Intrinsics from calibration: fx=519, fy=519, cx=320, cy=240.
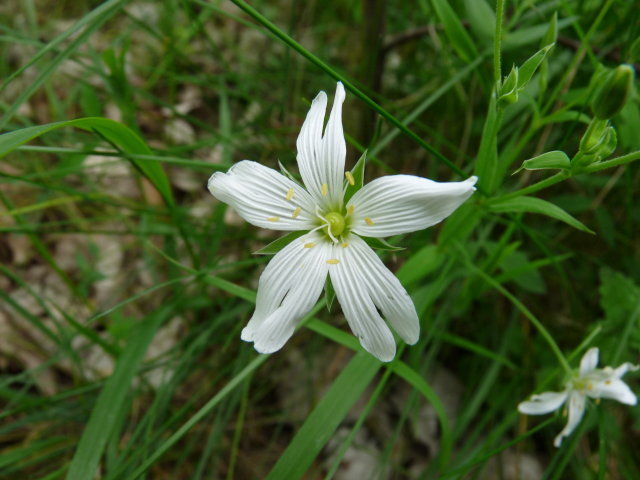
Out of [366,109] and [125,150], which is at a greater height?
[366,109]

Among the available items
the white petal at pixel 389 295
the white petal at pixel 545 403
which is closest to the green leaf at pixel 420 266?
the white petal at pixel 389 295

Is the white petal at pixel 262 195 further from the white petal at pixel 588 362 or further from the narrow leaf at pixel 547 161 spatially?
the white petal at pixel 588 362

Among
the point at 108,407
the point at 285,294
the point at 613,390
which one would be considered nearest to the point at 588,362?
the point at 613,390

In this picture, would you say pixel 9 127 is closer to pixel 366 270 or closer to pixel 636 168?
pixel 366 270

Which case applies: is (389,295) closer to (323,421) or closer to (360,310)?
(360,310)

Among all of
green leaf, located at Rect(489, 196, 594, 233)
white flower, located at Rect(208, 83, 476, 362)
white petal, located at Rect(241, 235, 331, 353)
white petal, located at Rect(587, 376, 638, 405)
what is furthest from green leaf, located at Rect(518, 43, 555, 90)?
white petal, located at Rect(587, 376, 638, 405)

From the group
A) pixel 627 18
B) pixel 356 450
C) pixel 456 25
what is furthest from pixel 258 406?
pixel 627 18
